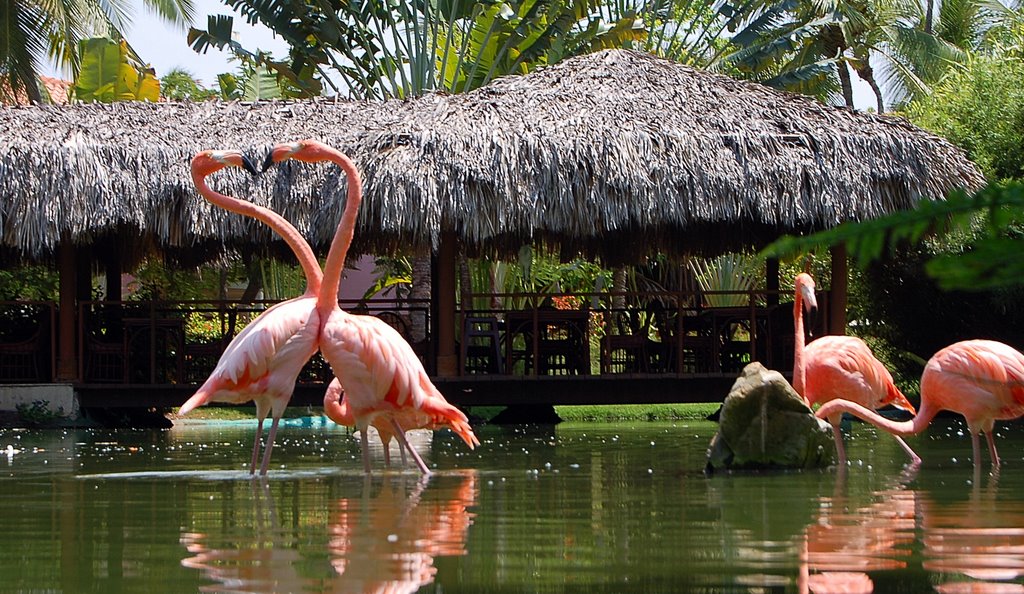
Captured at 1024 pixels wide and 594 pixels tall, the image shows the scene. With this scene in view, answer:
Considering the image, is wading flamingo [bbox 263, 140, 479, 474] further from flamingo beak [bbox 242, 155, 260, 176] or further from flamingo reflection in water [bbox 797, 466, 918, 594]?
flamingo reflection in water [bbox 797, 466, 918, 594]

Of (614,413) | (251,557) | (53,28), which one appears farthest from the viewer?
(53,28)

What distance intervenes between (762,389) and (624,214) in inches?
210

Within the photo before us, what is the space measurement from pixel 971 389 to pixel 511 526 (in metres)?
3.91

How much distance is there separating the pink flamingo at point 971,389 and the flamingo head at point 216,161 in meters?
3.80

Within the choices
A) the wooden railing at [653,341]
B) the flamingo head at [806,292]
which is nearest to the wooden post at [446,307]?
the wooden railing at [653,341]

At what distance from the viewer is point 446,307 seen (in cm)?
1412

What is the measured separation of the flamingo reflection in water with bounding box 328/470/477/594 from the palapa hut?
6.25 metres

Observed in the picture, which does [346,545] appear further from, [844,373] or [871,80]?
[871,80]

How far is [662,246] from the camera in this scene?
16.5m

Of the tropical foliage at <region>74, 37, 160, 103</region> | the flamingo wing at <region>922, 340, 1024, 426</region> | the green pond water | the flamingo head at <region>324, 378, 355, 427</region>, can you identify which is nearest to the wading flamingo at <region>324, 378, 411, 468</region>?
the flamingo head at <region>324, 378, 355, 427</region>

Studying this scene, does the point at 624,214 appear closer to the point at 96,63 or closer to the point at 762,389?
the point at 762,389

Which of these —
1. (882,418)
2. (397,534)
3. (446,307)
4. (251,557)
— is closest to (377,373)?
(397,534)

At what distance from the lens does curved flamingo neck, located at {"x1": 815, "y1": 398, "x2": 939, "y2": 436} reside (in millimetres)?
7711

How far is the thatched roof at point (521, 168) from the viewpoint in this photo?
1296 centimetres
